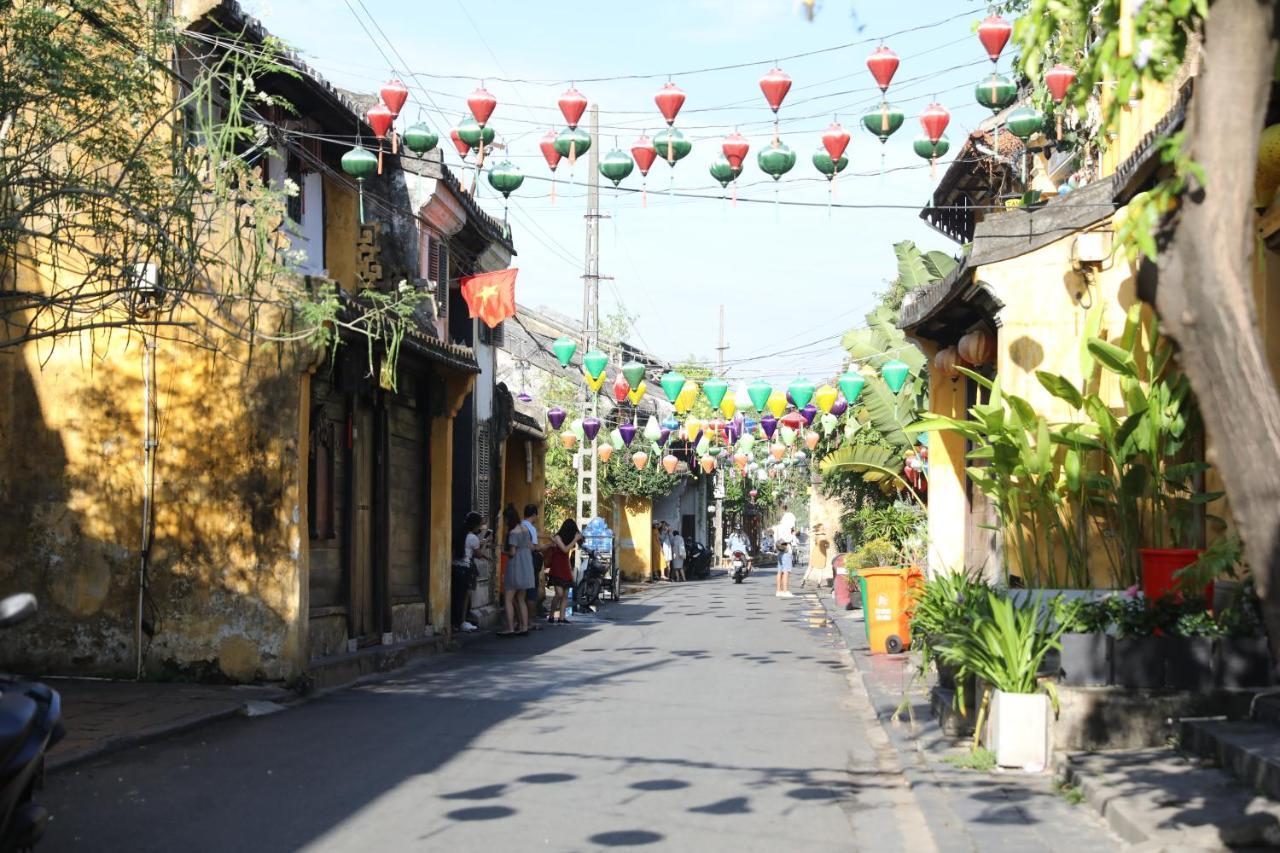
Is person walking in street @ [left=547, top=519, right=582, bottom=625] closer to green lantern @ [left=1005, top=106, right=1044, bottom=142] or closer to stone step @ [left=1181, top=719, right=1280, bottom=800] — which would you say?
green lantern @ [left=1005, top=106, right=1044, bottom=142]

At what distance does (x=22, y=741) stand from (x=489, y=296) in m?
19.1

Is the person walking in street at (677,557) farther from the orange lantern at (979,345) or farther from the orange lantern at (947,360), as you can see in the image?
the orange lantern at (979,345)

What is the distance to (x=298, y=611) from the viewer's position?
14938mm

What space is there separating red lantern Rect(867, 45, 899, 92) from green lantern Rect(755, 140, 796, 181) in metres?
1.19

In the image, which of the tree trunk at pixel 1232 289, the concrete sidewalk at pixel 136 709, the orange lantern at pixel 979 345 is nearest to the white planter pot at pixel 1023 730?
the tree trunk at pixel 1232 289

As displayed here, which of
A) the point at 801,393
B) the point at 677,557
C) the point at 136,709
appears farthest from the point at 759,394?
the point at 677,557

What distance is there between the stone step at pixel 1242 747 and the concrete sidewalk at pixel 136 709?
24.2 feet

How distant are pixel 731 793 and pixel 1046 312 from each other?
286 inches

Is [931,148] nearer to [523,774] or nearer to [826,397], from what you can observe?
[523,774]

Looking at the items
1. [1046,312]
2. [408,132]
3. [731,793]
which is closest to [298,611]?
[408,132]

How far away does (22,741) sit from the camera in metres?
5.86

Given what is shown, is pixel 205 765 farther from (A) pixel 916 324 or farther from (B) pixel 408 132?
(A) pixel 916 324

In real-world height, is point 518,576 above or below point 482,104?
below

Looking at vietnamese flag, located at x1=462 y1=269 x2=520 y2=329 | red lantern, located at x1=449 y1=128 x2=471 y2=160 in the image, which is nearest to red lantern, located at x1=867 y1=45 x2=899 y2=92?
red lantern, located at x1=449 y1=128 x2=471 y2=160
